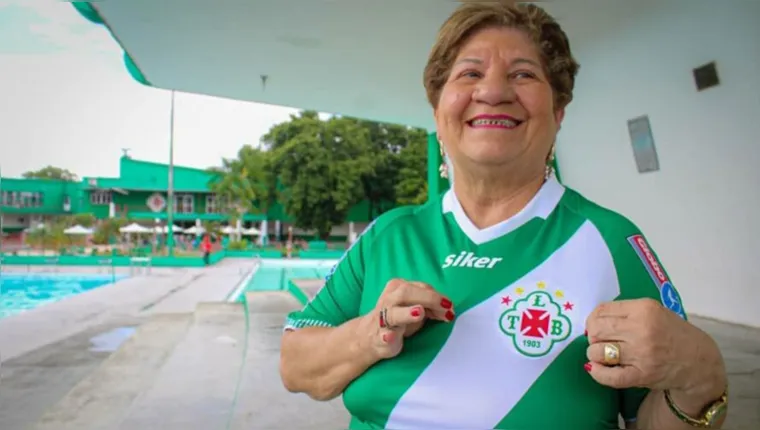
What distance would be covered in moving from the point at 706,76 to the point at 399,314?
4590mm

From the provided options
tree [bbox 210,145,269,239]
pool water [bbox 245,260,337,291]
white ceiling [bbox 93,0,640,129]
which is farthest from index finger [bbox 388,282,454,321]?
tree [bbox 210,145,269,239]

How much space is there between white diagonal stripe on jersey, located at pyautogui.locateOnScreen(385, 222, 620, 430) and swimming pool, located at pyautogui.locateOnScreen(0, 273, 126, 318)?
38.8 feet

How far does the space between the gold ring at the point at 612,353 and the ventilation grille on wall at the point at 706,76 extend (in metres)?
4.48

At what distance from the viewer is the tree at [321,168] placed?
22.8 metres

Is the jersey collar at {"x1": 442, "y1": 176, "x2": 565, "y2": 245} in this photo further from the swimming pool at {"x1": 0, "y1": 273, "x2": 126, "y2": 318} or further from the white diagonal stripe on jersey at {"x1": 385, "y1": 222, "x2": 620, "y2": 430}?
the swimming pool at {"x1": 0, "y1": 273, "x2": 126, "y2": 318}

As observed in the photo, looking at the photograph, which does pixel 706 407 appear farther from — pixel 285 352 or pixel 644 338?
pixel 285 352

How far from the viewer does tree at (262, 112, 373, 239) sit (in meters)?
22.8

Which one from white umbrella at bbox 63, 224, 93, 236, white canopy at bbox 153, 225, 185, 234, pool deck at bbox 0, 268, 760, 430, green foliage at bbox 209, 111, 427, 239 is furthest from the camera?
A: green foliage at bbox 209, 111, 427, 239

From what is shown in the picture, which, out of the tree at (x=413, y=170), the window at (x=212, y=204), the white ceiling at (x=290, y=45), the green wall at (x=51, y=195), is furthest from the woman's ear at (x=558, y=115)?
the window at (x=212, y=204)

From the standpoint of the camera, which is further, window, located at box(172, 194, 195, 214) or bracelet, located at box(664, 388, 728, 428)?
window, located at box(172, 194, 195, 214)

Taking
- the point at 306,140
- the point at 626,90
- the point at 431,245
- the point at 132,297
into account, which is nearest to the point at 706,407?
the point at 431,245

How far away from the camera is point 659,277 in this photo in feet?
2.51

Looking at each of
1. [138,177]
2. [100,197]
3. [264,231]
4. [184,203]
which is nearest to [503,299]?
[100,197]

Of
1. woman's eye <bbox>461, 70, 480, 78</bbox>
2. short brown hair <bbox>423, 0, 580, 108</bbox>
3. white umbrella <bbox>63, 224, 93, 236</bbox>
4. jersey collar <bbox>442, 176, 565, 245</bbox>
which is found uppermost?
white umbrella <bbox>63, 224, 93, 236</bbox>
